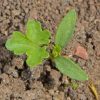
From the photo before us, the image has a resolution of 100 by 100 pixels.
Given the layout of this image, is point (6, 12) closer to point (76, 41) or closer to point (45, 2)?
point (45, 2)

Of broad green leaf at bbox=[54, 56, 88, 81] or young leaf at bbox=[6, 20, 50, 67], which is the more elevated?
young leaf at bbox=[6, 20, 50, 67]

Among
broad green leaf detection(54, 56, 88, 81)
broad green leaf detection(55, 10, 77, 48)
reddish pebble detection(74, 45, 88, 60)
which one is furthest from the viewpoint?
reddish pebble detection(74, 45, 88, 60)

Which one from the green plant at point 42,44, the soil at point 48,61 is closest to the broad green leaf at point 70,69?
the green plant at point 42,44

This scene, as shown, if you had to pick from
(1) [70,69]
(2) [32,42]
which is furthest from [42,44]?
(1) [70,69]

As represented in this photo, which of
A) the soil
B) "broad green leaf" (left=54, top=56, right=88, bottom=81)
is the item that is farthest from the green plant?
the soil

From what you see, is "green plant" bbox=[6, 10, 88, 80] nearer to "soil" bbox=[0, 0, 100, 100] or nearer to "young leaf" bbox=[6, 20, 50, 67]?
"young leaf" bbox=[6, 20, 50, 67]

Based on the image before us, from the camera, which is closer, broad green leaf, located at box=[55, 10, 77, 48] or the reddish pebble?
A: broad green leaf, located at box=[55, 10, 77, 48]

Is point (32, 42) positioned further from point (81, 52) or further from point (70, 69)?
point (81, 52)

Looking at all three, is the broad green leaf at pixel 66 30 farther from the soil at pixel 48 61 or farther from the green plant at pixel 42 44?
the soil at pixel 48 61
